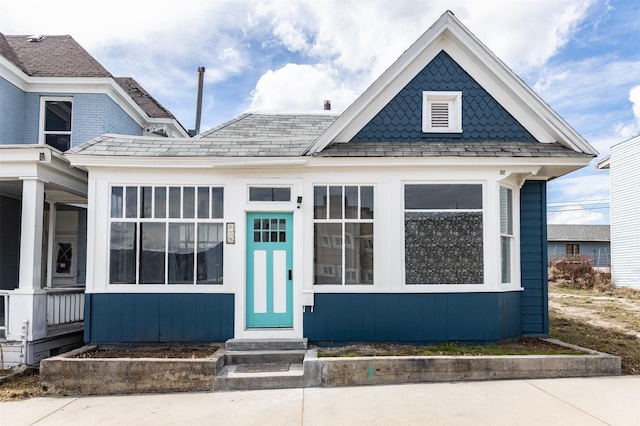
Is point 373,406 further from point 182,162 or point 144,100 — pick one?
point 144,100

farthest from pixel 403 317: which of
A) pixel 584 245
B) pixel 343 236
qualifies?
pixel 584 245

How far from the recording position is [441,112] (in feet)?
28.4

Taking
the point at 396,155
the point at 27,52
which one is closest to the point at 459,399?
the point at 396,155

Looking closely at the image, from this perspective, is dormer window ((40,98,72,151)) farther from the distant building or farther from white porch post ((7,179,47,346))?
the distant building

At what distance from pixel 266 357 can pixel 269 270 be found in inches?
57.2

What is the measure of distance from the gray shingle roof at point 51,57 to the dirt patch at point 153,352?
282 inches

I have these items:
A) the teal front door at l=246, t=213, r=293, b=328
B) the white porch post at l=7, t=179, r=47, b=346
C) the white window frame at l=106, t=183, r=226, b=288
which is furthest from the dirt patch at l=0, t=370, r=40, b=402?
the teal front door at l=246, t=213, r=293, b=328

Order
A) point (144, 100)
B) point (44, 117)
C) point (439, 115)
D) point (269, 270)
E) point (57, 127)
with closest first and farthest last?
1. point (269, 270)
2. point (439, 115)
3. point (44, 117)
4. point (57, 127)
5. point (144, 100)

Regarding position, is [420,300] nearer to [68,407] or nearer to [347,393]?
[347,393]

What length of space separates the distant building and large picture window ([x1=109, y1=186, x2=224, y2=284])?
67.6ft

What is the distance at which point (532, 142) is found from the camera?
8.45m

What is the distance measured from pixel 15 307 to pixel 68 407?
9.13ft

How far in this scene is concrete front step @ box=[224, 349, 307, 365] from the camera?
730cm

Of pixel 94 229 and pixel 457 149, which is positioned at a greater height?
pixel 457 149
